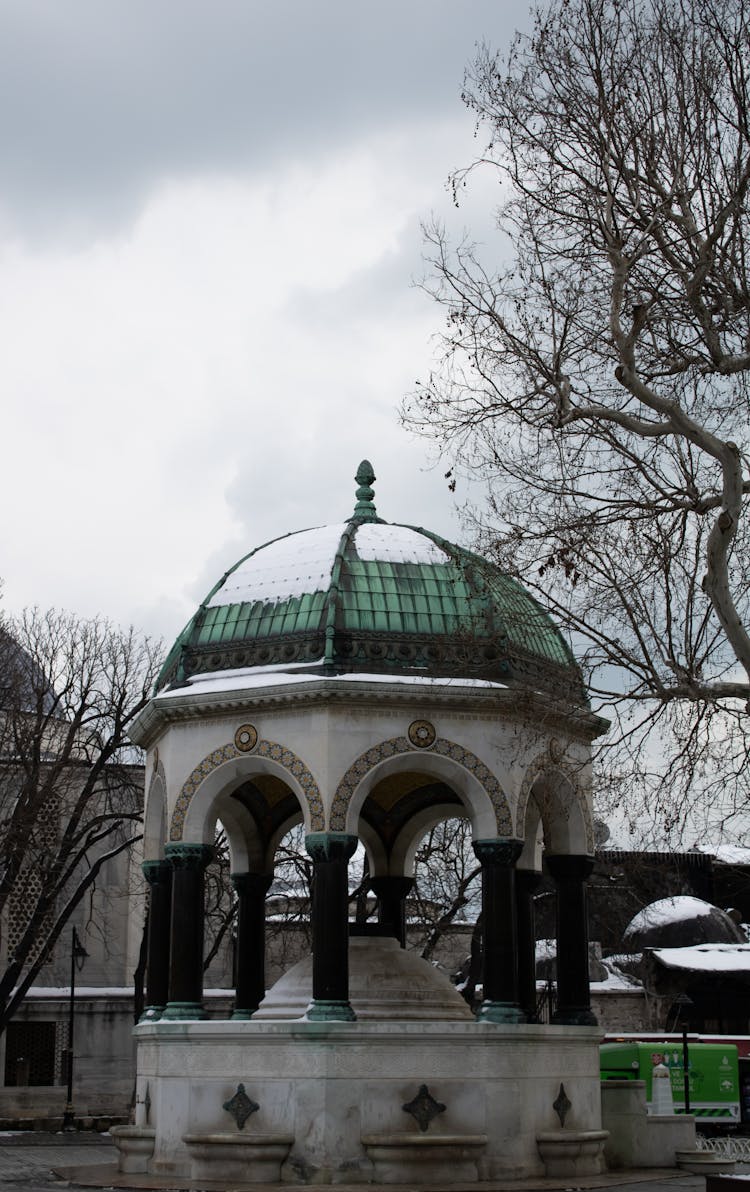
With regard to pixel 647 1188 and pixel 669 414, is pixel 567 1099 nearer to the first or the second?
pixel 647 1188

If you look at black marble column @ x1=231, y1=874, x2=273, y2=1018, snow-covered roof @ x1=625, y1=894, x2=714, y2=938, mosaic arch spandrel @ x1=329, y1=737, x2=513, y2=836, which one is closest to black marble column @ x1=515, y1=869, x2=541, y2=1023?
mosaic arch spandrel @ x1=329, y1=737, x2=513, y2=836

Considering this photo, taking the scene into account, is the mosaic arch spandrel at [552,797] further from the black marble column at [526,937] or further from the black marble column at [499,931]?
the black marble column at [526,937]

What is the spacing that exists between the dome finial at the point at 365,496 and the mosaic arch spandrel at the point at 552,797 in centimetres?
419

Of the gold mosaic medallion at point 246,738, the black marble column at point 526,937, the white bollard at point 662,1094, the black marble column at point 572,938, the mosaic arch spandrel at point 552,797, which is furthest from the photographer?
the white bollard at point 662,1094

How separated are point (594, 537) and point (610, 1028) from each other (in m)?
29.2

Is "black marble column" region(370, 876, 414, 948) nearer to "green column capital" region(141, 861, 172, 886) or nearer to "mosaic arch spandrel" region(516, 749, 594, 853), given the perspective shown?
"mosaic arch spandrel" region(516, 749, 594, 853)

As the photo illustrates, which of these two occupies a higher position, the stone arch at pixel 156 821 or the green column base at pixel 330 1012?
the stone arch at pixel 156 821

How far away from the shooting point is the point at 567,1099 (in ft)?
58.3

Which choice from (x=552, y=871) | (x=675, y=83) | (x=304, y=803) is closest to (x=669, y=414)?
(x=675, y=83)

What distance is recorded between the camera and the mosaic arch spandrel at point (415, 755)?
1769 cm

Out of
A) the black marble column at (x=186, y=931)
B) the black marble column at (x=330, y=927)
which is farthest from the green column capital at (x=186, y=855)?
the black marble column at (x=330, y=927)

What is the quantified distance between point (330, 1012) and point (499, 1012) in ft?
6.07

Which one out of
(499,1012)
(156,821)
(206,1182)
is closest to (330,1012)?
(499,1012)

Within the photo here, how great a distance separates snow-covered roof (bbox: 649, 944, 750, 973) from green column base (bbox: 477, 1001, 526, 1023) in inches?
924
